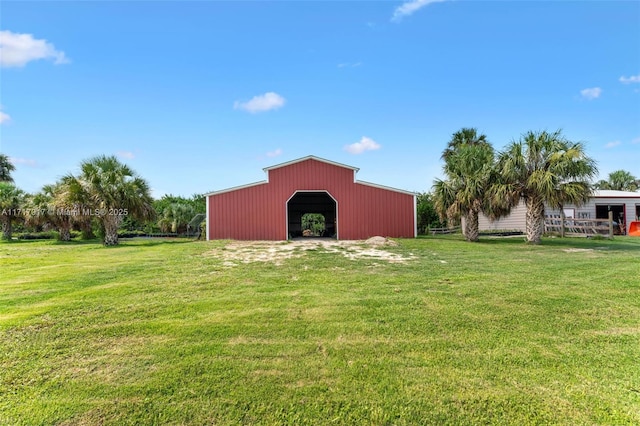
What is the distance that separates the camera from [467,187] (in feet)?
45.3

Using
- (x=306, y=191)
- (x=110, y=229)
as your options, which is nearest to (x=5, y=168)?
(x=110, y=229)

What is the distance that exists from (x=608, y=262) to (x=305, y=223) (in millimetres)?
24432

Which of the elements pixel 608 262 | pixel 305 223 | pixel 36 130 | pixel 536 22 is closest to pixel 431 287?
pixel 608 262

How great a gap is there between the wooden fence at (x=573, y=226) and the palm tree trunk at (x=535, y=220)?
5.32 meters

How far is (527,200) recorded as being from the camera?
13250 millimetres

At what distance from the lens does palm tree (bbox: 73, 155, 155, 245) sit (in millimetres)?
14414

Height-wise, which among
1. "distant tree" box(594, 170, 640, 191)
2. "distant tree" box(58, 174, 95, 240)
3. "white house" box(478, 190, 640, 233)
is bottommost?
"white house" box(478, 190, 640, 233)

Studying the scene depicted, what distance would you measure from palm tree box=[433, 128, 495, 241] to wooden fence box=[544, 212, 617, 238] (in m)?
Answer: 6.42

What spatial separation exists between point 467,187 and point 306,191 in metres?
7.70

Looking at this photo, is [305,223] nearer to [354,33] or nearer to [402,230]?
[402,230]

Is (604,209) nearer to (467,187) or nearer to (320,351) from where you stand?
(467,187)

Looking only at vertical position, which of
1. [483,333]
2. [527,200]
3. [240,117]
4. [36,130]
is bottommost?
[483,333]

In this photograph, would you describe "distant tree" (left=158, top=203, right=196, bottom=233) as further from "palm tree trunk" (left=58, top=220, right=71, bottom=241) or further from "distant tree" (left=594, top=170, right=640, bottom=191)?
"distant tree" (left=594, top=170, right=640, bottom=191)

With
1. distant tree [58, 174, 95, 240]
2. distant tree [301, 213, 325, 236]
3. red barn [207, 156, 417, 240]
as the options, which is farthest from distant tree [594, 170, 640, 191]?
distant tree [58, 174, 95, 240]
